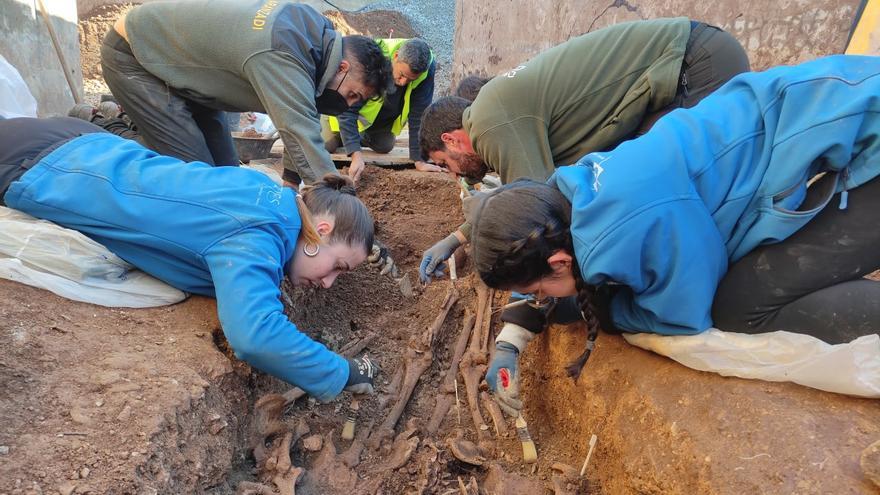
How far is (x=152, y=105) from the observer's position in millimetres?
3955

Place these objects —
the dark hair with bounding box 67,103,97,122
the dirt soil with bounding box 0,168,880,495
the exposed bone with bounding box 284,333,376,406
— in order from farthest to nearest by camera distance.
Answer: the dark hair with bounding box 67,103,97,122 < the exposed bone with bounding box 284,333,376,406 < the dirt soil with bounding box 0,168,880,495

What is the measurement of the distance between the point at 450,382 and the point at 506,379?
475 millimetres

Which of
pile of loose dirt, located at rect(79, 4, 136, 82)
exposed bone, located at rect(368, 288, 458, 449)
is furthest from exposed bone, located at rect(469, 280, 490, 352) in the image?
pile of loose dirt, located at rect(79, 4, 136, 82)

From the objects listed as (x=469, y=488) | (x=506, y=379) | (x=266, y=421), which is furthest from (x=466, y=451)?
(x=266, y=421)

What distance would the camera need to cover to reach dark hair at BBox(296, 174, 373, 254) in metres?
2.69

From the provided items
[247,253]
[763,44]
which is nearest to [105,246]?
[247,253]

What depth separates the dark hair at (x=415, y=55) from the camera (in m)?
5.75

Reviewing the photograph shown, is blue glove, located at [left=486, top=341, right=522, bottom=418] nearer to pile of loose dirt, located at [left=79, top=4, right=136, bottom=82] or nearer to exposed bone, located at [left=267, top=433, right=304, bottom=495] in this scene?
exposed bone, located at [left=267, top=433, right=304, bottom=495]

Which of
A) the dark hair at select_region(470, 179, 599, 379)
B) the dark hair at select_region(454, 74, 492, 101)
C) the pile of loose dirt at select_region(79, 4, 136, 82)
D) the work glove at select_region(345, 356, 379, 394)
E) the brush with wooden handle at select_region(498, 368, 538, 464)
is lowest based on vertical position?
the pile of loose dirt at select_region(79, 4, 136, 82)

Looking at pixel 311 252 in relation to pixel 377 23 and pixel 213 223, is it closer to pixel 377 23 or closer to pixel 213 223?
pixel 213 223

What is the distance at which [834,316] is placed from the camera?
1.96 m

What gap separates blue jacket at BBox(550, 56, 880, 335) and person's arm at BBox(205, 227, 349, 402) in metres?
1.23

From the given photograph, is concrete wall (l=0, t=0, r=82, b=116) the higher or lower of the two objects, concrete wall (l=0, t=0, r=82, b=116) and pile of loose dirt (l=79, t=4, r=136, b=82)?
the higher

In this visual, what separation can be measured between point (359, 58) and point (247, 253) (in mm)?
1997
